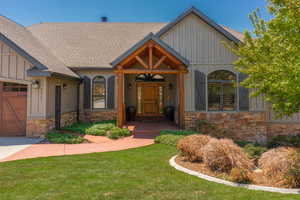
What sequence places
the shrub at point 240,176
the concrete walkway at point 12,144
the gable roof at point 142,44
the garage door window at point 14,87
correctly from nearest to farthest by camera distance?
the shrub at point 240,176 < the concrete walkway at point 12,144 < the gable roof at point 142,44 < the garage door window at point 14,87

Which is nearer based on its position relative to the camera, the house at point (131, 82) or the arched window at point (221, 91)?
the house at point (131, 82)

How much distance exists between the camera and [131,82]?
14188mm

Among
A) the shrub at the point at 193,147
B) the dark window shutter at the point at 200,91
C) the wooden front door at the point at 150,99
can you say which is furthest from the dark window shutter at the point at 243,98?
the shrub at the point at 193,147

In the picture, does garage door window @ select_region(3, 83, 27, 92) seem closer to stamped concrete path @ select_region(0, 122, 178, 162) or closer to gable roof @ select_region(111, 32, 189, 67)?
stamped concrete path @ select_region(0, 122, 178, 162)

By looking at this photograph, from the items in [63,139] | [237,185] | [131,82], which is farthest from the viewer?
[131,82]

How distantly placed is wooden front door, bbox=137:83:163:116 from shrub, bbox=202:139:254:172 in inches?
373

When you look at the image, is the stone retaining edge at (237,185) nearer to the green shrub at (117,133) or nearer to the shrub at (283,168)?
the shrub at (283,168)

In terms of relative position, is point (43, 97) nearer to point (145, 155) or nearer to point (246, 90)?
point (145, 155)

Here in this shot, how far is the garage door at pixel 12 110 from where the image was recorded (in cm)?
946

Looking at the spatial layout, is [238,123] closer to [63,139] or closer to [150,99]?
[150,99]

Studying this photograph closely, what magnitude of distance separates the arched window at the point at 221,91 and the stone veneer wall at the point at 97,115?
5.87m

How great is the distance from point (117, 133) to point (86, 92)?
4649 millimetres

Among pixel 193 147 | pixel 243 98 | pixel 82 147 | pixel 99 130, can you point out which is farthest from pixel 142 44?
pixel 243 98

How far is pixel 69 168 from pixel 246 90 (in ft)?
30.9
